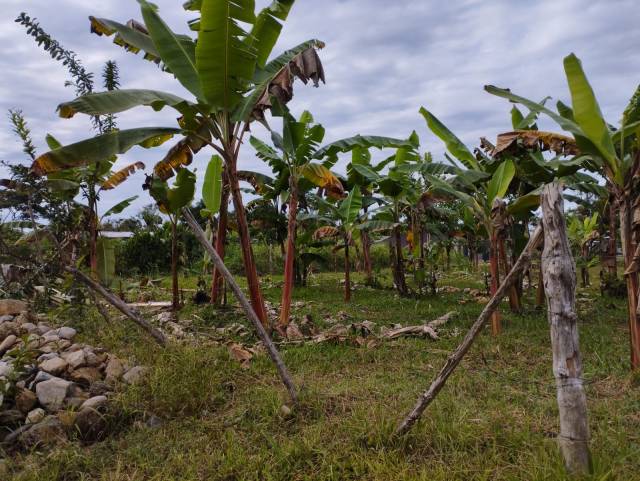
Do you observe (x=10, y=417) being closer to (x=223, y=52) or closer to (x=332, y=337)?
(x=332, y=337)

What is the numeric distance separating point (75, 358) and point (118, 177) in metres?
3.99

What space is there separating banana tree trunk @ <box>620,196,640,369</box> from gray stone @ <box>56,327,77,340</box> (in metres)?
5.40

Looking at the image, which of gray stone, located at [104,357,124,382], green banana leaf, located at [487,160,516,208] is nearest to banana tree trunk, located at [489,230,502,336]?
green banana leaf, located at [487,160,516,208]

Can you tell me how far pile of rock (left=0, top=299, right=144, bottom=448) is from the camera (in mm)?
3240

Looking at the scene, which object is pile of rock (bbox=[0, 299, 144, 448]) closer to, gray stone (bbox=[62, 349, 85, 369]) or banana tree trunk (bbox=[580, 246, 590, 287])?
gray stone (bbox=[62, 349, 85, 369])

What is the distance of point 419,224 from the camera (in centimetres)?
992

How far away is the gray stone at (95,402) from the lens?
3.41m

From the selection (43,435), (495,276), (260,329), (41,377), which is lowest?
(43,435)

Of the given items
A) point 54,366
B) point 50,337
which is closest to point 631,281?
point 54,366

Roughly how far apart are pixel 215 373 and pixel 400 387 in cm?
150

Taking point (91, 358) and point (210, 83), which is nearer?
point (91, 358)

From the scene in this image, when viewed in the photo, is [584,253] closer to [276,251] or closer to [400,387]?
[400,387]

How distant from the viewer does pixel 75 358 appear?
13.4ft

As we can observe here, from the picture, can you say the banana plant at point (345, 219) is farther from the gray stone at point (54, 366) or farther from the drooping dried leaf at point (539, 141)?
the gray stone at point (54, 366)
